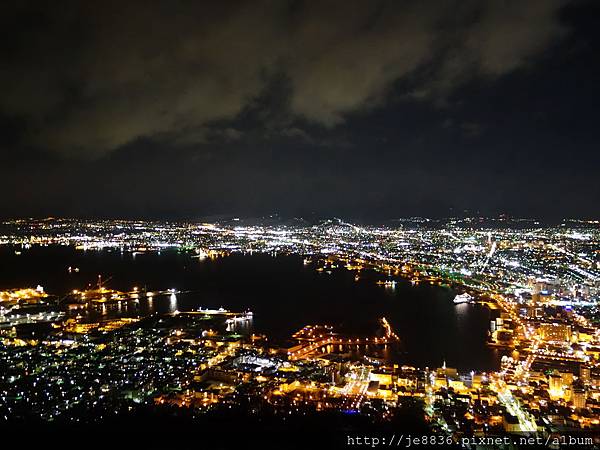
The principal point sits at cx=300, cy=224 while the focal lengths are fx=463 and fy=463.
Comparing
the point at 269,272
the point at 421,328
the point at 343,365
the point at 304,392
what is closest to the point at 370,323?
the point at 421,328

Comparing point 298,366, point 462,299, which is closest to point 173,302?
point 298,366

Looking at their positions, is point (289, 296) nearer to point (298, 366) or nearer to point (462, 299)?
point (462, 299)

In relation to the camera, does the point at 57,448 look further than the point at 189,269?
No

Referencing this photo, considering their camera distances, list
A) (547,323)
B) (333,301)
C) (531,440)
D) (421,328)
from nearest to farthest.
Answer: (531,440)
(547,323)
(421,328)
(333,301)

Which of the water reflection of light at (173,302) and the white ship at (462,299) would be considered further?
the white ship at (462,299)

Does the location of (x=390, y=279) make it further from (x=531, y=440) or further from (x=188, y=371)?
(x=531, y=440)

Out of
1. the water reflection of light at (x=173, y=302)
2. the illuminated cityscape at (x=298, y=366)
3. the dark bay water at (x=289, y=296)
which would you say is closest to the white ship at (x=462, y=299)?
the illuminated cityscape at (x=298, y=366)

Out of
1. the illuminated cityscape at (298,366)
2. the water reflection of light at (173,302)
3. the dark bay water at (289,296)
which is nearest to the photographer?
the illuminated cityscape at (298,366)

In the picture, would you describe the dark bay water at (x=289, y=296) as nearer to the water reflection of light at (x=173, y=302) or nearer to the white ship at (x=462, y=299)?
the water reflection of light at (x=173, y=302)

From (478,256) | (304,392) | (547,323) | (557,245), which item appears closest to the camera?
(304,392)
